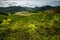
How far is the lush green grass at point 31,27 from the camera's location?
3.34 m

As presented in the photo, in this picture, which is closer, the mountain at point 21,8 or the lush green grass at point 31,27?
the lush green grass at point 31,27

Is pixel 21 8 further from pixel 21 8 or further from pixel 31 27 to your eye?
pixel 31 27

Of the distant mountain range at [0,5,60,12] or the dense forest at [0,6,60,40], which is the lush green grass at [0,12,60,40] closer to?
the dense forest at [0,6,60,40]

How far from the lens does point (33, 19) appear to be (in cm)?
381

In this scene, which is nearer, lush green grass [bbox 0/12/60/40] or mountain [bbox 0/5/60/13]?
lush green grass [bbox 0/12/60/40]

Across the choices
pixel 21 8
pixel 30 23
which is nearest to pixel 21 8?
pixel 21 8

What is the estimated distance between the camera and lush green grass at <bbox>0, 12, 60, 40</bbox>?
11.0 ft

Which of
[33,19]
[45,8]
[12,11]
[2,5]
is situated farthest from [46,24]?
[2,5]

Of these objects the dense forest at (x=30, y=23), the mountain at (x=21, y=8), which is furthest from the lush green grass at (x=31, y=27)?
the mountain at (x=21, y=8)

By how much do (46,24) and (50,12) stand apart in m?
0.54

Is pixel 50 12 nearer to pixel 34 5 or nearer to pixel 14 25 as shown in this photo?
pixel 34 5

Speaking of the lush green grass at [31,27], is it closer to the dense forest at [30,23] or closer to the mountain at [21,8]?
the dense forest at [30,23]

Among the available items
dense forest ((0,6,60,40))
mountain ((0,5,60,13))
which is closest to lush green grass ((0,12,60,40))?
dense forest ((0,6,60,40))

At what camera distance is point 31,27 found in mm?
3529
